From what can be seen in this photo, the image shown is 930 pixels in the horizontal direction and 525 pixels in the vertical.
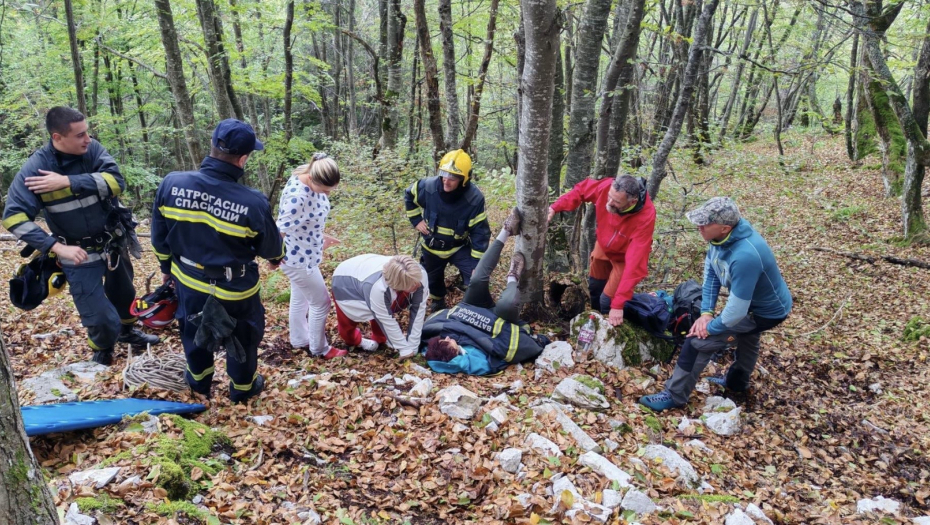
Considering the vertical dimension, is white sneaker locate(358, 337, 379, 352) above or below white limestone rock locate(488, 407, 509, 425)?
below

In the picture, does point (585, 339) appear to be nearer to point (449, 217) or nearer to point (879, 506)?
point (449, 217)

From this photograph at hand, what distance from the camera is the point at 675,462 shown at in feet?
13.1

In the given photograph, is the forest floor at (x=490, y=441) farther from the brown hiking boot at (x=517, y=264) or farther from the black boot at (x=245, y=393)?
the brown hiking boot at (x=517, y=264)

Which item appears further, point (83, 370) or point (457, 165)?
point (457, 165)

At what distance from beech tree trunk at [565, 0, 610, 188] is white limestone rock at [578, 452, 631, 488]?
163 inches

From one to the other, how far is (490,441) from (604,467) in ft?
2.84

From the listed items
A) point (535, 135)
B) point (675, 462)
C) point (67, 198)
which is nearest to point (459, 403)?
point (675, 462)

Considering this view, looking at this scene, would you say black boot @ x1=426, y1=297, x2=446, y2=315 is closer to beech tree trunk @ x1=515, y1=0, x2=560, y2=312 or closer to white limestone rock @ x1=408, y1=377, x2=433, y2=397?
beech tree trunk @ x1=515, y1=0, x2=560, y2=312

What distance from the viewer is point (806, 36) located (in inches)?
746

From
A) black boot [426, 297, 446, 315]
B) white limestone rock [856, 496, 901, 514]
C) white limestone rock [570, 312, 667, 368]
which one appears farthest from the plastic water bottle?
white limestone rock [856, 496, 901, 514]

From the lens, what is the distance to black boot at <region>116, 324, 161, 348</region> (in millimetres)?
5379

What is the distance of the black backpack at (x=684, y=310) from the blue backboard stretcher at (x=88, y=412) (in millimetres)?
4718

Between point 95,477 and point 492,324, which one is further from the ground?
point 95,477

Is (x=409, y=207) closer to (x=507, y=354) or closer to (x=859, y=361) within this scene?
(x=507, y=354)
